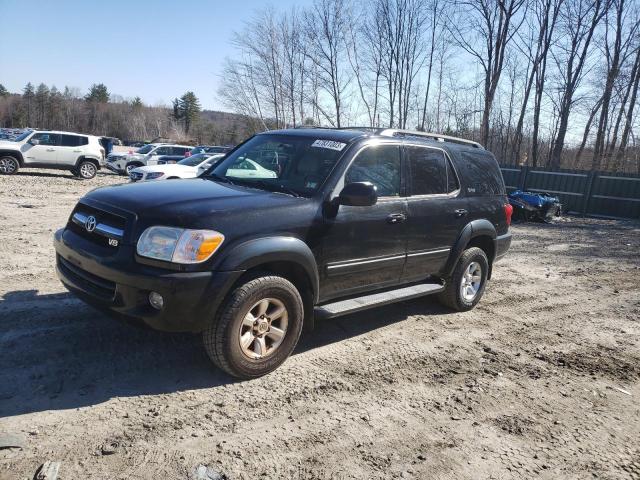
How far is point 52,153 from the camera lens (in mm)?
20266

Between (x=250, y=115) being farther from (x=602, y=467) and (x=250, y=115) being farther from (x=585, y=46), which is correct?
(x=602, y=467)

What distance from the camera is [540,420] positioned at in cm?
355

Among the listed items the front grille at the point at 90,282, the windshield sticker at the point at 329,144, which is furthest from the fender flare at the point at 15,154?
the windshield sticker at the point at 329,144

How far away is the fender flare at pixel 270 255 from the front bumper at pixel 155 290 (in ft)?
0.25

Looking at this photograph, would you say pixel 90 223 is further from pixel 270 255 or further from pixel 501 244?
pixel 501 244

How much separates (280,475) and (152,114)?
13597cm

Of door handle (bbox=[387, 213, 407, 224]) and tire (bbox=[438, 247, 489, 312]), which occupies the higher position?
door handle (bbox=[387, 213, 407, 224])

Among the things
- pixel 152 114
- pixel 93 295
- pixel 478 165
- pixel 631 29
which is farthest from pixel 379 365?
pixel 152 114

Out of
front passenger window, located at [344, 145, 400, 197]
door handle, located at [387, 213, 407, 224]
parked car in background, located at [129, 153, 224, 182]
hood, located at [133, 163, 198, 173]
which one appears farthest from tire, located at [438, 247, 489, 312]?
hood, located at [133, 163, 198, 173]

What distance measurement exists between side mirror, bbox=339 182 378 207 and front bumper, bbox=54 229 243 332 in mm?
1109

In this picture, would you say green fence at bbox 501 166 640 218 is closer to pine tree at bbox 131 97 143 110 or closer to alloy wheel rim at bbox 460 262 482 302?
alloy wheel rim at bbox 460 262 482 302

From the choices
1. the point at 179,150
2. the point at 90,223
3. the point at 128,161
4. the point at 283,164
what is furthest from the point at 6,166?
the point at 283,164

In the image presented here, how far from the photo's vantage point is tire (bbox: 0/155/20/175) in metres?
19.2

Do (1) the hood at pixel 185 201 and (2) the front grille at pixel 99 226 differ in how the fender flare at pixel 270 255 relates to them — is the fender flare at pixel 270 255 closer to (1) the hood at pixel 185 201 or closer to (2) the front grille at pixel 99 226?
(1) the hood at pixel 185 201
